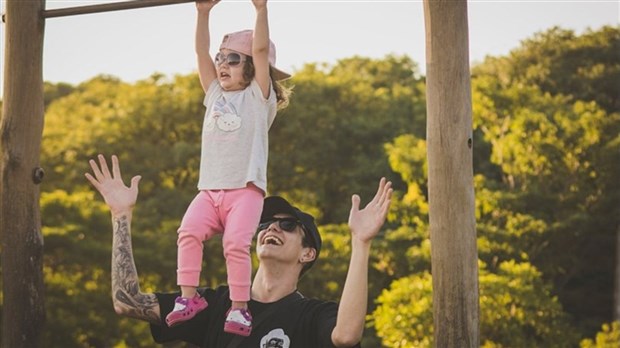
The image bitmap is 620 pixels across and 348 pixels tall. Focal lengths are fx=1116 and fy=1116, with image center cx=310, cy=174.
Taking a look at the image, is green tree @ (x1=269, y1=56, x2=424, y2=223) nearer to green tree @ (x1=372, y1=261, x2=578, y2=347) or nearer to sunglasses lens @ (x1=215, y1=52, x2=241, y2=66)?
green tree @ (x1=372, y1=261, x2=578, y2=347)

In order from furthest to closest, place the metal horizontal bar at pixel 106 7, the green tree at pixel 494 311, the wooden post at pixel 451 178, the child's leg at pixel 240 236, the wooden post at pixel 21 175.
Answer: the green tree at pixel 494 311 < the wooden post at pixel 21 175 < the metal horizontal bar at pixel 106 7 < the wooden post at pixel 451 178 < the child's leg at pixel 240 236

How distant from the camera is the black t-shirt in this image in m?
4.19

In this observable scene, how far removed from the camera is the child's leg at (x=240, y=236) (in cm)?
397

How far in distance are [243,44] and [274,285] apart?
3.14 feet

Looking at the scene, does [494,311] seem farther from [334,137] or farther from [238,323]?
[238,323]

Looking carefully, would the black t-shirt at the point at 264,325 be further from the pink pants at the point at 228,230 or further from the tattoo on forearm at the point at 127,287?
the pink pants at the point at 228,230

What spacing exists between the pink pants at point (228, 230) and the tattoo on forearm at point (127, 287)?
32 centimetres

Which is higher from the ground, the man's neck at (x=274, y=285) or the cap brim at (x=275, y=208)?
the cap brim at (x=275, y=208)

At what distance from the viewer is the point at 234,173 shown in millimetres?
4012

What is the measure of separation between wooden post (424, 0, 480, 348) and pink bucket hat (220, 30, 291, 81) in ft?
1.98

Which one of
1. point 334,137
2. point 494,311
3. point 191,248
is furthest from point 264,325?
point 334,137

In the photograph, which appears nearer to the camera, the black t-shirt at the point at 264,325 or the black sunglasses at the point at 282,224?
the black t-shirt at the point at 264,325

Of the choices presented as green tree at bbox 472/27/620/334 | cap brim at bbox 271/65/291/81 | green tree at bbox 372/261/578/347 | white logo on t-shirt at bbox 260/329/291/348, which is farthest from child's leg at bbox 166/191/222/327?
green tree at bbox 472/27/620/334

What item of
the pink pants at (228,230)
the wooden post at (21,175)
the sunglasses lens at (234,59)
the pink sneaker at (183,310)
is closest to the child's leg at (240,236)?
the pink pants at (228,230)
